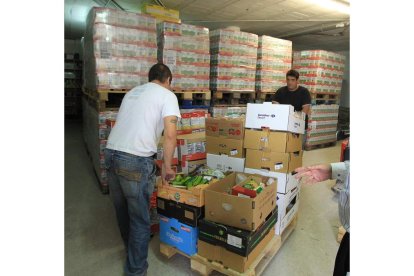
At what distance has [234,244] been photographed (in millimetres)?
2598

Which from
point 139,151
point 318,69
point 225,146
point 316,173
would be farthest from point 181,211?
point 318,69

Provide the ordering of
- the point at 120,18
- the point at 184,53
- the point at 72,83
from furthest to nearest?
1. the point at 72,83
2. the point at 184,53
3. the point at 120,18

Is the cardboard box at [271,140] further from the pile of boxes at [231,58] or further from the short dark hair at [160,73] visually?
the pile of boxes at [231,58]

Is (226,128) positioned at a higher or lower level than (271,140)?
higher

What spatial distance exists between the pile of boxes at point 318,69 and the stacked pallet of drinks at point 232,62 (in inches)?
117

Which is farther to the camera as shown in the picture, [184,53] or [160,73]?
[184,53]

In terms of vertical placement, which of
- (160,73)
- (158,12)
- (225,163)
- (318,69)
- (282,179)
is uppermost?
(158,12)

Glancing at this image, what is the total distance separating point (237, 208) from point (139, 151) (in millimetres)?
991

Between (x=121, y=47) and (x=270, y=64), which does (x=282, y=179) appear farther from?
(x=270, y=64)

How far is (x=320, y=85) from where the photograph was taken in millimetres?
8844
